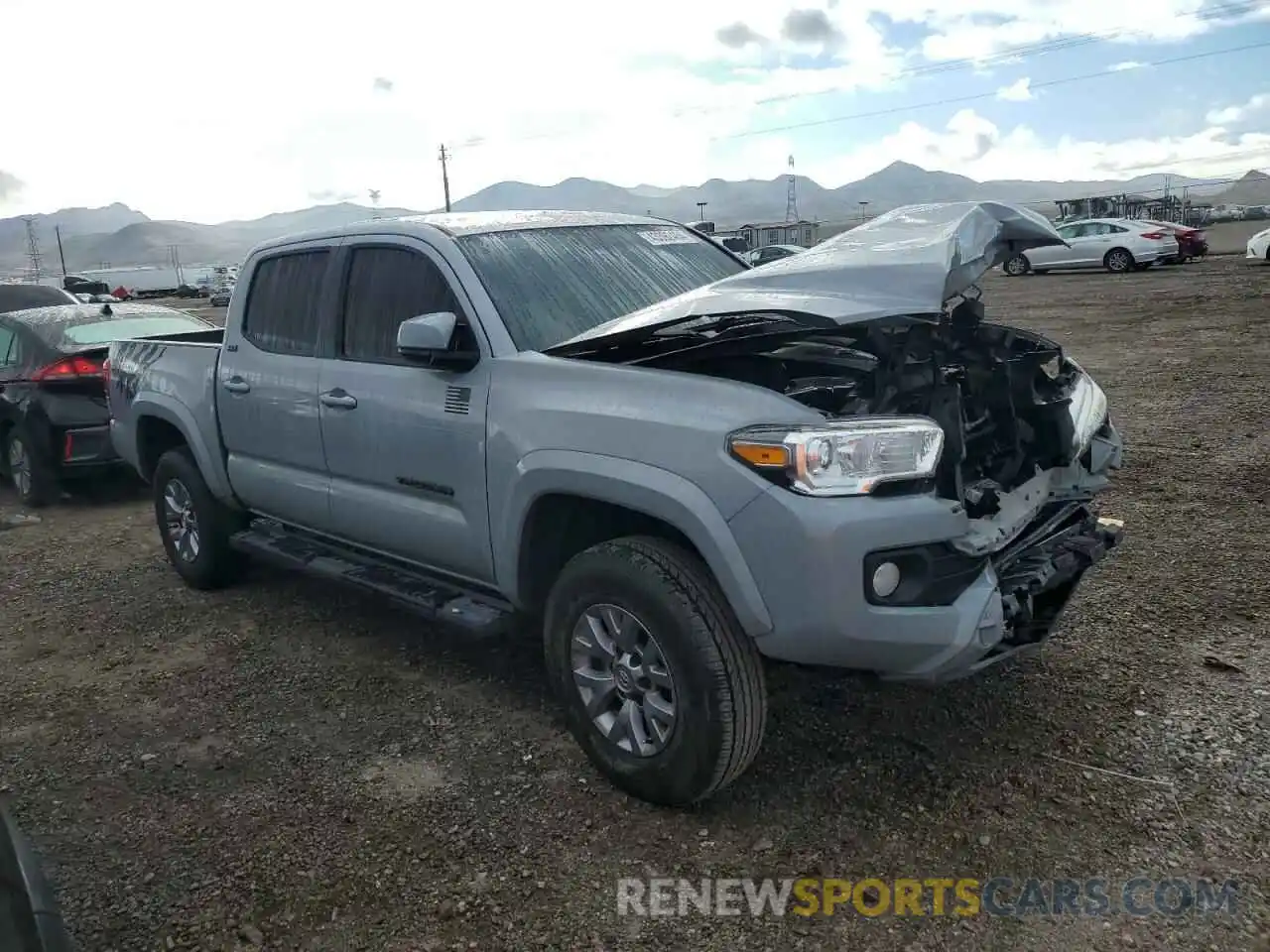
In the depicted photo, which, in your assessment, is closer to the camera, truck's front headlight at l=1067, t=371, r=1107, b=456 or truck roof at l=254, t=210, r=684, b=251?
truck's front headlight at l=1067, t=371, r=1107, b=456

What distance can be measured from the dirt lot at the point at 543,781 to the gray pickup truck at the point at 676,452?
1.32ft

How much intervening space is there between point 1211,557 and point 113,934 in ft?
16.6

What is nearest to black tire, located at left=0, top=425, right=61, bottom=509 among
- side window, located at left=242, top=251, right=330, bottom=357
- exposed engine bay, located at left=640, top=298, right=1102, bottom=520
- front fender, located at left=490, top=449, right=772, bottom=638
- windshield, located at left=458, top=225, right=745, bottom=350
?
side window, located at left=242, top=251, right=330, bottom=357

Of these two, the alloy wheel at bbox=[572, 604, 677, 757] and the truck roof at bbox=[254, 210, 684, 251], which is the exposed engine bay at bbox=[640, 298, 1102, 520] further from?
the truck roof at bbox=[254, 210, 684, 251]

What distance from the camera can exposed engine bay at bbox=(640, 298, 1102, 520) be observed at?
10.9ft

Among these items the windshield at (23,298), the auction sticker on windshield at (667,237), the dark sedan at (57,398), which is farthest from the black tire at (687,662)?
the windshield at (23,298)

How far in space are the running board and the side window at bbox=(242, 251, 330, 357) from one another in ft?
Result: 3.11

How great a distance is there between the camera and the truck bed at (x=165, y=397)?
213 inches

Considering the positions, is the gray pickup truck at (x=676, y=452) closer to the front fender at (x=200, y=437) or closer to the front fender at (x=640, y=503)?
the front fender at (x=640, y=503)

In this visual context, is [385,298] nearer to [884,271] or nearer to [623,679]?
[623,679]

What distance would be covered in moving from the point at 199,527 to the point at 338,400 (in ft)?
5.79

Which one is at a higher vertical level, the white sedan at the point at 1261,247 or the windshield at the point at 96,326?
the windshield at the point at 96,326

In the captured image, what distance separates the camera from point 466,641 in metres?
4.84

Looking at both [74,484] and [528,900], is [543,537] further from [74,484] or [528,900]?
[74,484]
